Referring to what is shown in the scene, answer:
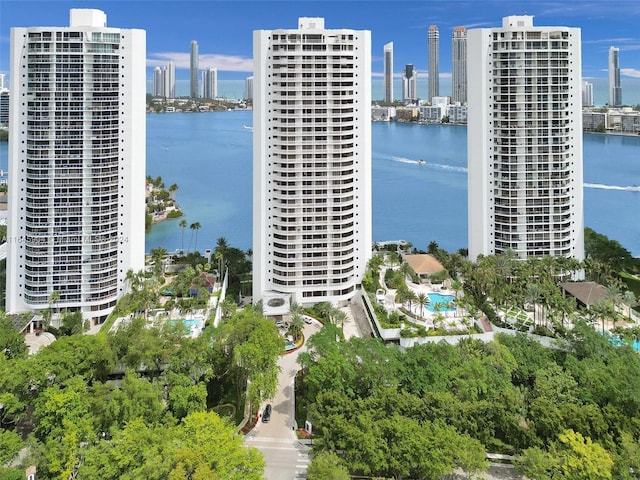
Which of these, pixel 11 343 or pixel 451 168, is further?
pixel 451 168

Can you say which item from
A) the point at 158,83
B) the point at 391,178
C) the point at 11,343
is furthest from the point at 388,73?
the point at 11,343

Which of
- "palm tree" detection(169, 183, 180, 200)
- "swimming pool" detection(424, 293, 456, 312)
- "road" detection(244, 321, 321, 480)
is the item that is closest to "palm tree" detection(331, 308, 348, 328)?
"swimming pool" detection(424, 293, 456, 312)

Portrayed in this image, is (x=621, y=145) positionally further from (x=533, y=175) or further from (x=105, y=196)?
(x=105, y=196)

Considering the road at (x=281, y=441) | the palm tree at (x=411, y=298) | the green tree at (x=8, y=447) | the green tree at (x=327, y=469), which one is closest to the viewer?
the green tree at (x=327, y=469)

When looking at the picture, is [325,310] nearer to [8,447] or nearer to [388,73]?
[8,447]

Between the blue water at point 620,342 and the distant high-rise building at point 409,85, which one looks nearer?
the blue water at point 620,342

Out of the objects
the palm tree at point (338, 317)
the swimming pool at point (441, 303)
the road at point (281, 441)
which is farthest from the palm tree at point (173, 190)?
the road at point (281, 441)

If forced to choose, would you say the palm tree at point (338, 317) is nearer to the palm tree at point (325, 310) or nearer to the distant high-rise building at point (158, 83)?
the palm tree at point (325, 310)
